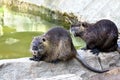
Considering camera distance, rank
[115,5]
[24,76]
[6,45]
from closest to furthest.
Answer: [24,76]
[6,45]
[115,5]

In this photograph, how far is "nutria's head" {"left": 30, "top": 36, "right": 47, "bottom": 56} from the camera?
6.21m

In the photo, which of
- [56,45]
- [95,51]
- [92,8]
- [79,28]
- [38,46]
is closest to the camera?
[38,46]

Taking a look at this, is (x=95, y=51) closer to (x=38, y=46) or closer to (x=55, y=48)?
(x=55, y=48)

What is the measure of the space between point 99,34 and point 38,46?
1.31m

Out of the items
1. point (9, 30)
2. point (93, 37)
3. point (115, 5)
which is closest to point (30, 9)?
point (9, 30)

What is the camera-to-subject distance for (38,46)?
624 cm

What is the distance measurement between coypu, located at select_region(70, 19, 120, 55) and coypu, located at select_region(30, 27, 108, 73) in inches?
21.7

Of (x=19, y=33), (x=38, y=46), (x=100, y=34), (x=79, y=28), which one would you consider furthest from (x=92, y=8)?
(x=38, y=46)

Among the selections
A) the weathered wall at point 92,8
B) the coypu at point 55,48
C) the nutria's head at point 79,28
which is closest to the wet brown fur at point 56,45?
the coypu at point 55,48

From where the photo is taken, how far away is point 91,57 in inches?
271

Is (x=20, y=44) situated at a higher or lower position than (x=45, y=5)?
lower

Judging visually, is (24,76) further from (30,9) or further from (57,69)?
(30,9)

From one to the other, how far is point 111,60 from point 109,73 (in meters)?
1.13

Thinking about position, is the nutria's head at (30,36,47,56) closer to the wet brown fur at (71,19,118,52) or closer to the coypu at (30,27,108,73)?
the coypu at (30,27,108,73)
